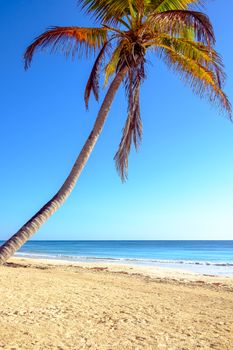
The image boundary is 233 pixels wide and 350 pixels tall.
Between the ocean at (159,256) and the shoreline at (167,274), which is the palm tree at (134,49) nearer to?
the shoreline at (167,274)

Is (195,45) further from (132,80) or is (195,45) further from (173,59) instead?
(132,80)

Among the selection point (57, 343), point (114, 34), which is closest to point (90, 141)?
point (114, 34)

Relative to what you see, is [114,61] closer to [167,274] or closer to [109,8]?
[109,8]

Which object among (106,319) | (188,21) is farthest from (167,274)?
(188,21)

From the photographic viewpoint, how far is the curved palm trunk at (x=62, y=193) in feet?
15.3

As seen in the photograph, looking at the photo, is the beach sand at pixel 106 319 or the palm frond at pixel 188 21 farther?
the palm frond at pixel 188 21

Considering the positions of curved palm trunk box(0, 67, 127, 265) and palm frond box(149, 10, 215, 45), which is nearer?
curved palm trunk box(0, 67, 127, 265)

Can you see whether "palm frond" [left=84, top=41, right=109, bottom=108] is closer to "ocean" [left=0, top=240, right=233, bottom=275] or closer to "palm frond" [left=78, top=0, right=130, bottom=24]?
"palm frond" [left=78, top=0, right=130, bottom=24]

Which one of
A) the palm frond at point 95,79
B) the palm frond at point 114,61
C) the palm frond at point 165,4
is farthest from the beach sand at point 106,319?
→ the palm frond at point 165,4

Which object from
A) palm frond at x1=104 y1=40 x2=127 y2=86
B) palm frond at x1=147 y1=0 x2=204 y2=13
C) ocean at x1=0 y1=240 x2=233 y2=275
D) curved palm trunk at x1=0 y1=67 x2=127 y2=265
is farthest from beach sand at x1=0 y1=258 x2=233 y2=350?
ocean at x1=0 y1=240 x2=233 y2=275

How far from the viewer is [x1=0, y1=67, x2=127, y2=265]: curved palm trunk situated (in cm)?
466

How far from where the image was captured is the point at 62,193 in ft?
18.6

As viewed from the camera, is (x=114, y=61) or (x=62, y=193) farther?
(x=114, y=61)

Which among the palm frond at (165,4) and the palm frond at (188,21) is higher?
the palm frond at (165,4)
